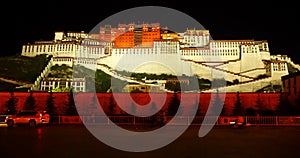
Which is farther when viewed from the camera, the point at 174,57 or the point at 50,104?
the point at 174,57

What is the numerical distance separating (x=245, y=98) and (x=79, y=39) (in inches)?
1494

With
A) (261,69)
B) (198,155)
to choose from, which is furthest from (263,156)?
(261,69)

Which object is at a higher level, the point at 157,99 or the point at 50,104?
the point at 157,99

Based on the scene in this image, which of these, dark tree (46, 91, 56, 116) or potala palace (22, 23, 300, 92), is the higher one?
potala palace (22, 23, 300, 92)

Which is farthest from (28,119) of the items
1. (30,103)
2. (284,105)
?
(284,105)

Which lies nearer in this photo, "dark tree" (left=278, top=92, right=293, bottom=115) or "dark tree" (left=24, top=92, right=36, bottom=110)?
"dark tree" (left=278, top=92, right=293, bottom=115)

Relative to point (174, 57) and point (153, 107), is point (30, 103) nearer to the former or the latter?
point (153, 107)

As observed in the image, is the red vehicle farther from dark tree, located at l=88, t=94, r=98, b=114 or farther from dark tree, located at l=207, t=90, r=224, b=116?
dark tree, located at l=207, t=90, r=224, b=116

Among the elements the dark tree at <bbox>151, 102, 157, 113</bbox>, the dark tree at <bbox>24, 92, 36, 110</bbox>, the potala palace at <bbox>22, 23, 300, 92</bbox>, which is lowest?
the dark tree at <bbox>151, 102, 157, 113</bbox>

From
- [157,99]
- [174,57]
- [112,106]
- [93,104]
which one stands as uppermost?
[174,57]

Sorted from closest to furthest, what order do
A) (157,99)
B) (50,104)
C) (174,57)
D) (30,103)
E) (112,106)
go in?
(50,104), (30,103), (112,106), (157,99), (174,57)

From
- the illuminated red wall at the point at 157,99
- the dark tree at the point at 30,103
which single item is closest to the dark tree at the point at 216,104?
the illuminated red wall at the point at 157,99

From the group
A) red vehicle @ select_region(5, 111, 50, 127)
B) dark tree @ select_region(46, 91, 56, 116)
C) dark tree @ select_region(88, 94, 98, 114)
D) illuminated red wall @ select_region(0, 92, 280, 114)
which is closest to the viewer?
red vehicle @ select_region(5, 111, 50, 127)

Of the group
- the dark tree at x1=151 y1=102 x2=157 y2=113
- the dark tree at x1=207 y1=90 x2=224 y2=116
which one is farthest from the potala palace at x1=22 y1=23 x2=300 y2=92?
the dark tree at x1=207 y1=90 x2=224 y2=116
